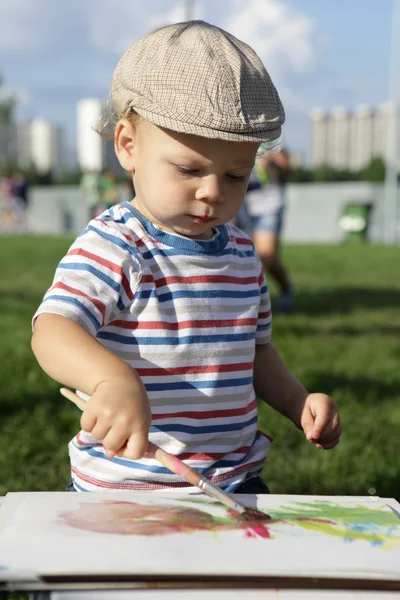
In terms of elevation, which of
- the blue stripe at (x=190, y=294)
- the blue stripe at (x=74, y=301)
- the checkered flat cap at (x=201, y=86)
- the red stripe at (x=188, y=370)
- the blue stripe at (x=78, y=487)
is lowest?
the blue stripe at (x=78, y=487)

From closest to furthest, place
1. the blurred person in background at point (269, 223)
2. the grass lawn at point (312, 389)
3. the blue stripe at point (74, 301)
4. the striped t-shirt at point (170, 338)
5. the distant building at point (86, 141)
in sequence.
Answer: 1. the blue stripe at point (74, 301)
2. the striped t-shirt at point (170, 338)
3. the grass lawn at point (312, 389)
4. the blurred person in background at point (269, 223)
5. the distant building at point (86, 141)

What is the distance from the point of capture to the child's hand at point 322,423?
A: 187cm

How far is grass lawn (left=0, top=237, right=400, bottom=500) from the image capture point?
10.3ft

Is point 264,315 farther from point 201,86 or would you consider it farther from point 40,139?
point 40,139

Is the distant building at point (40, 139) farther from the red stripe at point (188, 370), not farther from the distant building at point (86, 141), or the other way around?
the red stripe at point (188, 370)

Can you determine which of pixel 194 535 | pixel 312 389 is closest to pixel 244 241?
pixel 194 535

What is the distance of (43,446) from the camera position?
3402 millimetres

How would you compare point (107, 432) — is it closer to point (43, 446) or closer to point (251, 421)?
point (251, 421)

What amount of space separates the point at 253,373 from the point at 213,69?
67cm

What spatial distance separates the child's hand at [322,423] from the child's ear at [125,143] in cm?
56

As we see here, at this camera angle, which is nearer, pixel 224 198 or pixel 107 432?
pixel 107 432

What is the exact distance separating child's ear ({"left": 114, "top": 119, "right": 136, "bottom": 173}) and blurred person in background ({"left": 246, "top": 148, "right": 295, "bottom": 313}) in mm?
5248

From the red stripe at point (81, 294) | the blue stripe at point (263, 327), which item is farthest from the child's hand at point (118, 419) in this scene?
the blue stripe at point (263, 327)

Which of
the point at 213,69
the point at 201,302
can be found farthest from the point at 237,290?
the point at 213,69
